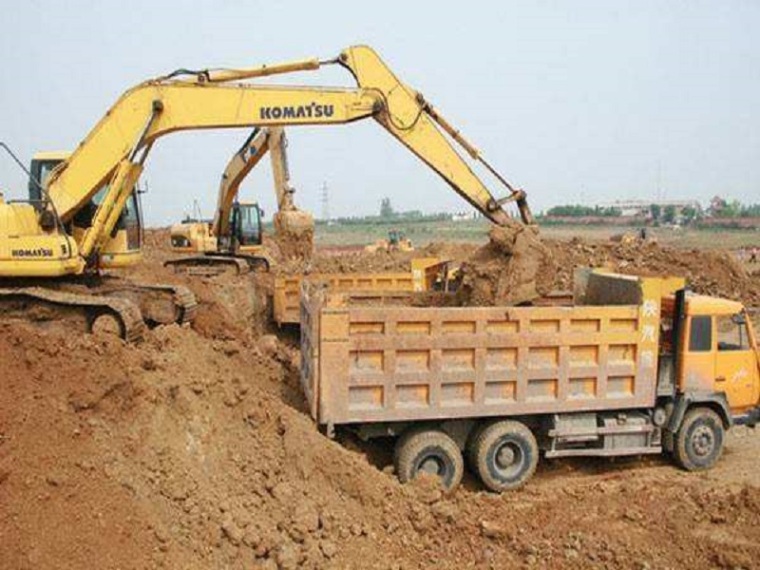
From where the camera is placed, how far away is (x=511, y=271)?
9.55 metres

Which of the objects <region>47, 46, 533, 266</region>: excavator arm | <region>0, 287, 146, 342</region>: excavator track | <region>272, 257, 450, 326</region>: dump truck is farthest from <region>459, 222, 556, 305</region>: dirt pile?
<region>0, 287, 146, 342</region>: excavator track

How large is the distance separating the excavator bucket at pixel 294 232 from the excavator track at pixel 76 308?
10489 mm

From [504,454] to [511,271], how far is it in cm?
250

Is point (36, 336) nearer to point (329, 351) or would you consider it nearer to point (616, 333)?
point (329, 351)

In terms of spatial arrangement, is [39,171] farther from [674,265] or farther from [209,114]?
[674,265]

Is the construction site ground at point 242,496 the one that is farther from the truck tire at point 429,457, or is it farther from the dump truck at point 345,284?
the dump truck at point 345,284

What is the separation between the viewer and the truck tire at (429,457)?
25.4ft

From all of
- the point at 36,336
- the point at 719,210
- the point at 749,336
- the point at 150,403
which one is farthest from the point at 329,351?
the point at 719,210

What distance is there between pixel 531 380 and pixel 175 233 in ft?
54.9

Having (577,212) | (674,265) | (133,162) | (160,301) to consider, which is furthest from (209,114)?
(577,212)

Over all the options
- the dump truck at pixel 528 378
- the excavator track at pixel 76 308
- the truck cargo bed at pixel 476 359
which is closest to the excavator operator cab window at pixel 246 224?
the excavator track at pixel 76 308

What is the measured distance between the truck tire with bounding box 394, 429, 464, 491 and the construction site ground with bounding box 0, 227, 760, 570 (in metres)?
0.31

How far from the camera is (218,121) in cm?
991

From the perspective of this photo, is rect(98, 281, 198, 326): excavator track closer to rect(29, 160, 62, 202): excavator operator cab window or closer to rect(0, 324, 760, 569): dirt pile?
rect(29, 160, 62, 202): excavator operator cab window
